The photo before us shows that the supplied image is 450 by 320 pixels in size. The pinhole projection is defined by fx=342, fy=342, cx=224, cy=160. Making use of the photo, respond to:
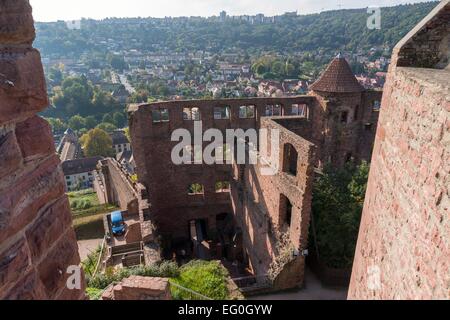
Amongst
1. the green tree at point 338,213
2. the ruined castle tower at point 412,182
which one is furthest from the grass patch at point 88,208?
the ruined castle tower at point 412,182

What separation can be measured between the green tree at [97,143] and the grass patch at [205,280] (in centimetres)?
5136

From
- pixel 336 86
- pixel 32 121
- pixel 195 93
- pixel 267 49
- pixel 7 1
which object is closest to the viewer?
pixel 7 1

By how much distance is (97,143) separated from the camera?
5841cm

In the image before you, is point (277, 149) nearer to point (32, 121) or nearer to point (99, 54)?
point (32, 121)

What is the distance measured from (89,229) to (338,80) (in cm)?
2006

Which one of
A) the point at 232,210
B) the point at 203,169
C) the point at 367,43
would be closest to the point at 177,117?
the point at 203,169

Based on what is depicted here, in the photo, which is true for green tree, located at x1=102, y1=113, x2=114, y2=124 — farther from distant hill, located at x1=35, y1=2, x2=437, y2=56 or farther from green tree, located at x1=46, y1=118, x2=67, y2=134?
distant hill, located at x1=35, y1=2, x2=437, y2=56

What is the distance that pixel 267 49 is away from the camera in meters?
170

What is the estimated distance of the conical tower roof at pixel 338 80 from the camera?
18312 millimetres

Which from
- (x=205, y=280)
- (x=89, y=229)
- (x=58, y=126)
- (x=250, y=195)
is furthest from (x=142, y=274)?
(x=58, y=126)

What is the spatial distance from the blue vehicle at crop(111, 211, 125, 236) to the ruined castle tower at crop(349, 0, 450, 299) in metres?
16.1

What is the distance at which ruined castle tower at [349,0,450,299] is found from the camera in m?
3.14

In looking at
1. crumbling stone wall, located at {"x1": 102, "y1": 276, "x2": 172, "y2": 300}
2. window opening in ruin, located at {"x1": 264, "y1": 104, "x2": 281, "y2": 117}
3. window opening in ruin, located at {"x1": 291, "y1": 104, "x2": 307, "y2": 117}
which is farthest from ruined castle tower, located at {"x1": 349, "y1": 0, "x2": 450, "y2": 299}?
window opening in ruin, located at {"x1": 291, "y1": 104, "x2": 307, "y2": 117}
